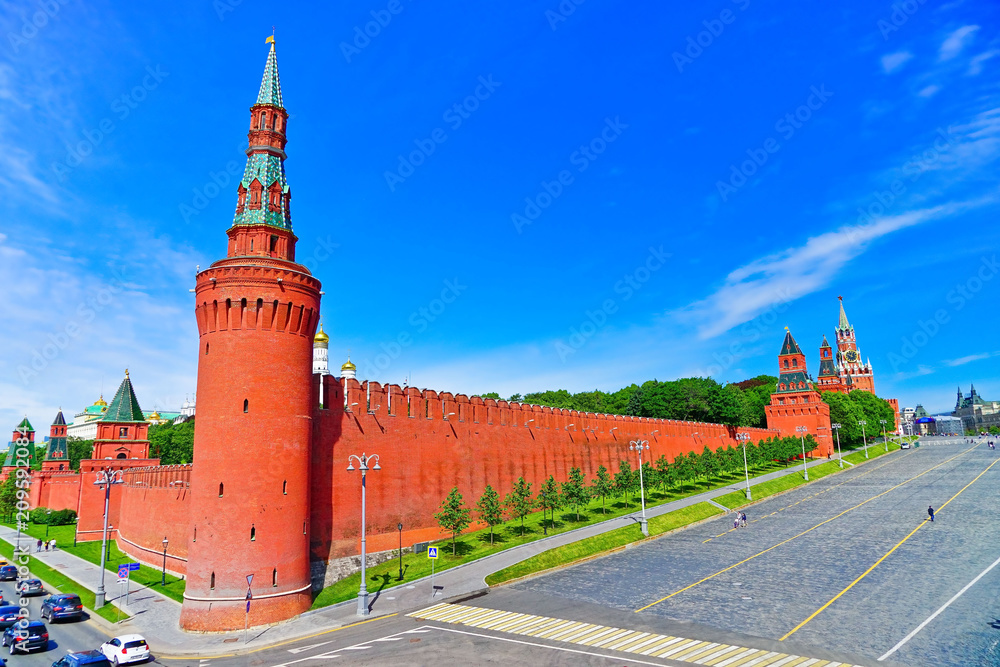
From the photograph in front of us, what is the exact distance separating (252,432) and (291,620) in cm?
944

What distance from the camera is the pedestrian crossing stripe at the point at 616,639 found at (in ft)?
71.4

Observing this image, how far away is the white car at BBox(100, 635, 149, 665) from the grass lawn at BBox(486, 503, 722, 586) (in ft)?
56.0

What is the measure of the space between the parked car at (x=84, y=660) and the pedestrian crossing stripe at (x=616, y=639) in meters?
12.4

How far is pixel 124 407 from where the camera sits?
241ft

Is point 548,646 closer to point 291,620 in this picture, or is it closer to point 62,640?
point 291,620

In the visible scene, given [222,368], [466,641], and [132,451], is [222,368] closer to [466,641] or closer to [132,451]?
[466,641]

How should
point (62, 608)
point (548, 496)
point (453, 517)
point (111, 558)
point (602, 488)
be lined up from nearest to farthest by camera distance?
point (62, 608), point (453, 517), point (548, 496), point (111, 558), point (602, 488)

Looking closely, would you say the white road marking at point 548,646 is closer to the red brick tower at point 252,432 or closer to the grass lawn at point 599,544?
the grass lawn at point 599,544

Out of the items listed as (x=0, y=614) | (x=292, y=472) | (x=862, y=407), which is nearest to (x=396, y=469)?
(x=292, y=472)

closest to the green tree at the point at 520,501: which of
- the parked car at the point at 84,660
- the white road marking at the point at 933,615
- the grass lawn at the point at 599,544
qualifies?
the grass lawn at the point at 599,544

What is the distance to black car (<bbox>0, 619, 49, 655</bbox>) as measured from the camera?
25281 millimetres

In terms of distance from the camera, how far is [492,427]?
51250 mm

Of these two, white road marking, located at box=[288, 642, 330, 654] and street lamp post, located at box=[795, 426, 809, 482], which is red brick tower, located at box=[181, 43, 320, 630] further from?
street lamp post, located at box=[795, 426, 809, 482]

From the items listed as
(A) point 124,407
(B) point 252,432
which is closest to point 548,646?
(B) point 252,432
